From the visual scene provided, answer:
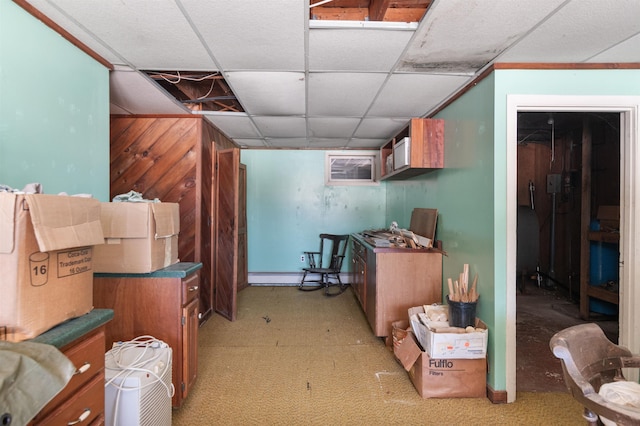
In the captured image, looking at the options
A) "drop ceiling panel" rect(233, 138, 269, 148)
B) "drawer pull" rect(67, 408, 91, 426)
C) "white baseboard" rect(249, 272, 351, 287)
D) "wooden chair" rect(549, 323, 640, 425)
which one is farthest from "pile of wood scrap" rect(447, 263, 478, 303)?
"drop ceiling panel" rect(233, 138, 269, 148)

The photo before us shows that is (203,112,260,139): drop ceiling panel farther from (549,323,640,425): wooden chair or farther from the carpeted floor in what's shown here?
(549,323,640,425): wooden chair

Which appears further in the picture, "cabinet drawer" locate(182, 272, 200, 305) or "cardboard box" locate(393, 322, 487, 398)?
"cardboard box" locate(393, 322, 487, 398)

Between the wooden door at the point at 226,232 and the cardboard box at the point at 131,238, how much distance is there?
5.59 ft

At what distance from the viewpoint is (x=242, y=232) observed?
15.8 feet

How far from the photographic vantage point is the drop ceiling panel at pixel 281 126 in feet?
11.4

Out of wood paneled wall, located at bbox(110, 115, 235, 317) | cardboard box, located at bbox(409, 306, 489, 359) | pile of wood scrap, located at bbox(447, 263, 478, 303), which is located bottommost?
cardboard box, located at bbox(409, 306, 489, 359)

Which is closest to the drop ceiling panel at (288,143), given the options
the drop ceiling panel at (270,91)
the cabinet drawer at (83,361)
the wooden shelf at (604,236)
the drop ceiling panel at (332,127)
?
the drop ceiling panel at (332,127)

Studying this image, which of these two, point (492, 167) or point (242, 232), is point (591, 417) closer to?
point (492, 167)

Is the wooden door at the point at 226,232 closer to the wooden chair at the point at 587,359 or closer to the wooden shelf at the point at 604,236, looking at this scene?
the wooden chair at the point at 587,359

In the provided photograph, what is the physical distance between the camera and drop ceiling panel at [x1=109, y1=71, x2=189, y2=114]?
241cm

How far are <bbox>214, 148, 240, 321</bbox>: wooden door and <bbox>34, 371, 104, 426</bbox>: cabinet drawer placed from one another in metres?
2.31

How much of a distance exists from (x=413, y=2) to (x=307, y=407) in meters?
2.58

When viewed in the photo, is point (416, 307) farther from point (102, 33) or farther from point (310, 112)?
point (102, 33)

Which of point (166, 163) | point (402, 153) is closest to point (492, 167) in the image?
point (402, 153)
